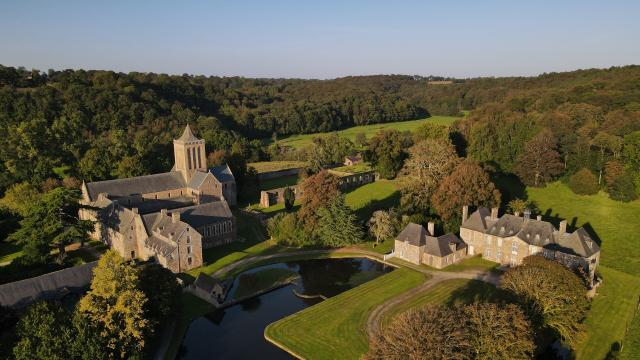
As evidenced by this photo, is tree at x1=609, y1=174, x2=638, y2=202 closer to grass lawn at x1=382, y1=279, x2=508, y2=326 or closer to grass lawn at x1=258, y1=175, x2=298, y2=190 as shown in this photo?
grass lawn at x1=382, y1=279, x2=508, y2=326

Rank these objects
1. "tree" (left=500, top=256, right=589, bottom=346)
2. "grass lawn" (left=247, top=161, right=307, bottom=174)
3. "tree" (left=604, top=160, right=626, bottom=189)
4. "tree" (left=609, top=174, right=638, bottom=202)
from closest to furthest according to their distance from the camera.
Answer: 1. "tree" (left=500, top=256, right=589, bottom=346)
2. "tree" (left=609, top=174, right=638, bottom=202)
3. "tree" (left=604, top=160, right=626, bottom=189)
4. "grass lawn" (left=247, top=161, right=307, bottom=174)

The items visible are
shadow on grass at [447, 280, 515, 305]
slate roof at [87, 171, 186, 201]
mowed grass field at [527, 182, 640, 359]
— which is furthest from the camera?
slate roof at [87, 171, 186, 201]

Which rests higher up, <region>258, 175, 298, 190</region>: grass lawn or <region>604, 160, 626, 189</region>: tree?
<region>604, 160, 626, 189</region>: tree

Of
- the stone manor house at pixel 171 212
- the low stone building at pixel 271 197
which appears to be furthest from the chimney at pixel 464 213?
the low stone building at pixel 271 197

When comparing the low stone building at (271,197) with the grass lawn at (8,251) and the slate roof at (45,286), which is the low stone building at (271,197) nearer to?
the grass lawn at (8,251)

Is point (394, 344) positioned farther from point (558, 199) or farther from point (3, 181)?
point (3, 181)

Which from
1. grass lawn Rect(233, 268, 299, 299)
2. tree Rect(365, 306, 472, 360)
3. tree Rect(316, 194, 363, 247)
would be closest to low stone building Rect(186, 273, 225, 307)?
grass lawn Rect(233, 268, 299, 299)

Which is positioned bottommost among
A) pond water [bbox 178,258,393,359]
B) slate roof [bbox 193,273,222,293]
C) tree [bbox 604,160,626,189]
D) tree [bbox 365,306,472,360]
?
pond water [bbox 178,258,393,359]
